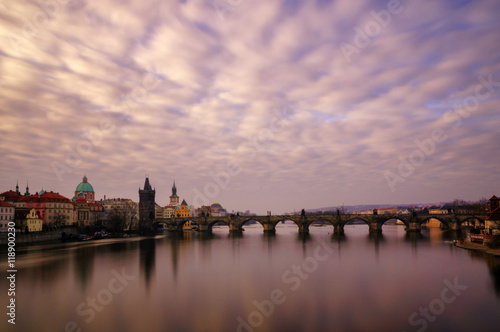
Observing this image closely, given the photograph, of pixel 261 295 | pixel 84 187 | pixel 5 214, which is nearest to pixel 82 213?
pixel 5 214

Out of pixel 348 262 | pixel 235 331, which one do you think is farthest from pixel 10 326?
pixel 348 262

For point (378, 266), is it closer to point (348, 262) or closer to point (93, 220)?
point (348, 262)

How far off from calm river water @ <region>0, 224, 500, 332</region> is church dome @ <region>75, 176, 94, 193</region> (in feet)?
365

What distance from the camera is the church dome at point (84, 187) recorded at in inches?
5847

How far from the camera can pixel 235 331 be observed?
762 inches

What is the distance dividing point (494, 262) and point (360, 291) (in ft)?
72.6

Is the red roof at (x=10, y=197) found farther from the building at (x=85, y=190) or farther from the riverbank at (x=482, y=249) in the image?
the riverbank at (x=482, y=249)

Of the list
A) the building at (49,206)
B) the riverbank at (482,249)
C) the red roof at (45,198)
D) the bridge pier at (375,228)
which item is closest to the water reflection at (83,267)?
the building at (49,206)

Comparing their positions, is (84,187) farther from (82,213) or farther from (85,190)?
(82,213)

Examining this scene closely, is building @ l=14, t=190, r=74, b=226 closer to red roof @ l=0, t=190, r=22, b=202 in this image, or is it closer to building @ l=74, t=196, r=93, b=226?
red roof @ l=0, t=190, r=22, b=202

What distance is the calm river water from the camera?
20516 mm

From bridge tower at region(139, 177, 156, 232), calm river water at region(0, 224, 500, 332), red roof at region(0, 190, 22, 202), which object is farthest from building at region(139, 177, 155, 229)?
calm river water at region(0, 224, 500, 332)

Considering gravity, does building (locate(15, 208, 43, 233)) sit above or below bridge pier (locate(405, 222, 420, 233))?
above

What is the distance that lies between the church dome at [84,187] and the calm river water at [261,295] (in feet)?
365
